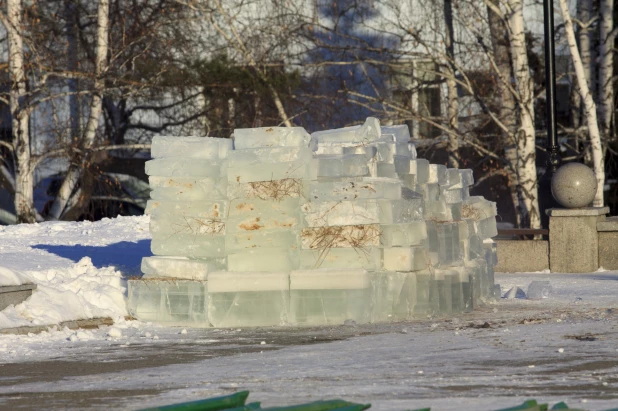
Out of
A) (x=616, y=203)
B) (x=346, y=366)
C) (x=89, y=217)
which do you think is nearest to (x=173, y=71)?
(x=89, y=217)

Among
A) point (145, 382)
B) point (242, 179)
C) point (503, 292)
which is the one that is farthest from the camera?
point (503, 292)

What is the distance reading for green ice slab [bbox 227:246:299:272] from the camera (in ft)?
37.7

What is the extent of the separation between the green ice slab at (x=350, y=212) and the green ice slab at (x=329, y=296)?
1.65 ft

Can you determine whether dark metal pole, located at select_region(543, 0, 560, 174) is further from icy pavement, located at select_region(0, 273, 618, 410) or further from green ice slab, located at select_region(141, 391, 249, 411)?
green ice slab, located at select_region(141, 391, 249, 411)

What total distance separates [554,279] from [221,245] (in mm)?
6501

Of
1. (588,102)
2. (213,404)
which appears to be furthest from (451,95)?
(213,404)

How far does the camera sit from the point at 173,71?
79.4 ft

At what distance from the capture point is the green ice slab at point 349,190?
1138 cm

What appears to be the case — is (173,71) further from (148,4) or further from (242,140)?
(242,140)

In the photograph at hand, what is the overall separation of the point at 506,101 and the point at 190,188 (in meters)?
10.7

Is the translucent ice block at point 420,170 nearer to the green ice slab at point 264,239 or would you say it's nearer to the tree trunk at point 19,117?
the green ice slab at point 264,239

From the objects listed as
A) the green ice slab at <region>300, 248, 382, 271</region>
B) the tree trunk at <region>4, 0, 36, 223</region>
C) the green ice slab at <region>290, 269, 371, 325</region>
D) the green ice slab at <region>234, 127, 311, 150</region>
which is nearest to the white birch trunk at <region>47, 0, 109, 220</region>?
the tree trunk at <region>4, 0, 36, 223</region>

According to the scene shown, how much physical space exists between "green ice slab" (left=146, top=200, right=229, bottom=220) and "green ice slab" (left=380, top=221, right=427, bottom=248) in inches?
64.5

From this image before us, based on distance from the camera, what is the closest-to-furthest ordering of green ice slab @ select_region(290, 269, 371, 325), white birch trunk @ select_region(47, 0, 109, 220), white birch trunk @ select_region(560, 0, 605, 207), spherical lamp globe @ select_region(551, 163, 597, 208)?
1. green ice slab @ select_region(290, 269, 371, 325)
2. spherical lamp globe @ select_region(551, 163, 597, 208)
3. white birch trunk @ select_region(560, 0, 605, 207)
4. white birch trunk @ select_region(47, 0, 109, 220)
